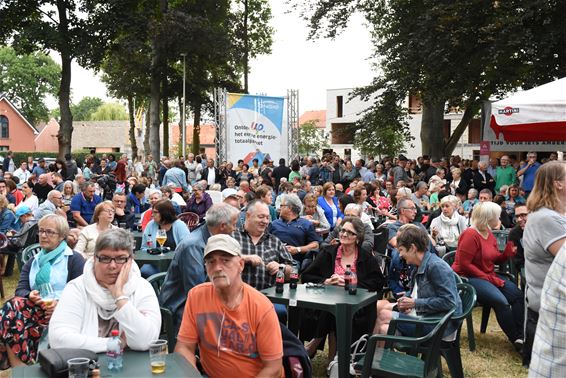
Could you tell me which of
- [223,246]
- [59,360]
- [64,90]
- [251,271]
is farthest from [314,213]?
[64,90]

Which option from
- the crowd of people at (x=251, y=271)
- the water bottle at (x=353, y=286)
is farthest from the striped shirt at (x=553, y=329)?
the water bottle at (x=353, y=286)

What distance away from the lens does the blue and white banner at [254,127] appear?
1922cm

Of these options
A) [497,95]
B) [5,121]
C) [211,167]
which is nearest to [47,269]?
[211,167]

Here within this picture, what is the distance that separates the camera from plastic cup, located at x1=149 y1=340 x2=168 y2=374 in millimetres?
2969

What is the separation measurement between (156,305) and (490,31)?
1360 cm

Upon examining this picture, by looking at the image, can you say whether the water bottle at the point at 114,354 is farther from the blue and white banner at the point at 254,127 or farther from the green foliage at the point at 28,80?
the green foliage at the point at 28,80

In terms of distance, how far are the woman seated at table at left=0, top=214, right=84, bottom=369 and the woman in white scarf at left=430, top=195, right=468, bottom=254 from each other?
500 centimetres

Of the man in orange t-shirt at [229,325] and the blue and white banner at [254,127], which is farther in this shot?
the blue and white banner at [254,127]

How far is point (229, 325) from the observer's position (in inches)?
125

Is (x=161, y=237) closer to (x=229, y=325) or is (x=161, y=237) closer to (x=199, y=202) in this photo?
(x=199, y=202)

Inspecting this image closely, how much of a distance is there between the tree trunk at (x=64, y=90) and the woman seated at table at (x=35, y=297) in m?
19.2

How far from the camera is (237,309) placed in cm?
315

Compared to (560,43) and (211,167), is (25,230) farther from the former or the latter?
(560,43)

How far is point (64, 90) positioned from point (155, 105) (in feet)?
18.4
